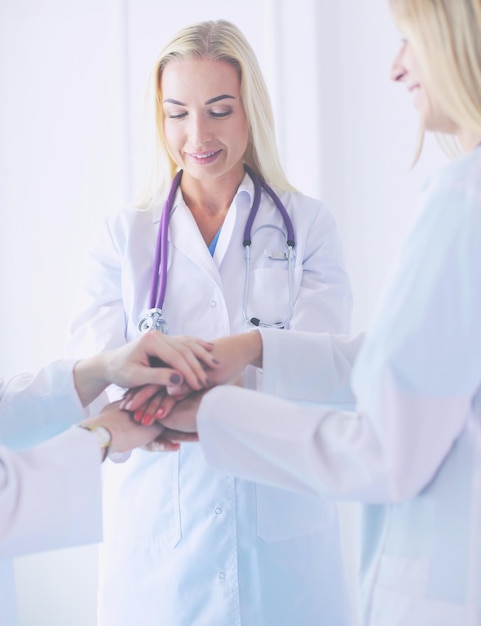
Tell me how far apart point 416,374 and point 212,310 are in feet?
2.75

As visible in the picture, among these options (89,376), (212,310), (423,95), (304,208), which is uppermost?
(423,95)

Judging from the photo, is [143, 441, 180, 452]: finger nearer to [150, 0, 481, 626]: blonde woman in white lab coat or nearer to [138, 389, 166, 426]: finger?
[138, 389, 166, 426]: finger

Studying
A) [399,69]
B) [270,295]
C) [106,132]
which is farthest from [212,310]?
[106,132]

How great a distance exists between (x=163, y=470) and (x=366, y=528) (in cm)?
65

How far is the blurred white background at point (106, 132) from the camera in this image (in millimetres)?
2736

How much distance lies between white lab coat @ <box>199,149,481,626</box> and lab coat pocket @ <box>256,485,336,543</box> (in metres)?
0.53

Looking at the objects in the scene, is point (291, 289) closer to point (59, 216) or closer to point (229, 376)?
point (229, 376)

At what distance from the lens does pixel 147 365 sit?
1639mm

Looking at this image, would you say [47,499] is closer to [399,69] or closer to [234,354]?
[234,354]

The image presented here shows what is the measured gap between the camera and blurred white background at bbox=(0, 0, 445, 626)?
8.98 ft

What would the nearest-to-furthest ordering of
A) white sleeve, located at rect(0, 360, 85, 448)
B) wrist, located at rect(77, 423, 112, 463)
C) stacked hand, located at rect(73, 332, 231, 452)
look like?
wrist, located at rect(77, 423, 112, 463)
stacked hand, located at rect(73, 332, 231, 452)
white sleeve, located at rect(0, 360, 85, 448)

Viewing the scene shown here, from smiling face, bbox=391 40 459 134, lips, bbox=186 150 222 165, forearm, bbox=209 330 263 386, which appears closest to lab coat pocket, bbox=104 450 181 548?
forearm, bbox=209 330 263 386

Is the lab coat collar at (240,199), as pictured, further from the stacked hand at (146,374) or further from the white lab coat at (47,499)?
the white lab coat at (47,499)

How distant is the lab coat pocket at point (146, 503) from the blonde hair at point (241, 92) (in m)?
0.63
